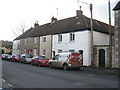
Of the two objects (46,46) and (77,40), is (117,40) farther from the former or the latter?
(46,46)

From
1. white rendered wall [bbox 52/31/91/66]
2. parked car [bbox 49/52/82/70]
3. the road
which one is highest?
white rendered wall [bbox 52/31/91/66]

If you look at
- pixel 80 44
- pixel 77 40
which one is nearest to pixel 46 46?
pixel 77 40

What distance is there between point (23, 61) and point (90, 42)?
488 inches

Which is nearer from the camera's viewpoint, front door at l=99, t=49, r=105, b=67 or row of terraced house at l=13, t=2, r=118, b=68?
front door at l=99, t=49, r=105, b=67

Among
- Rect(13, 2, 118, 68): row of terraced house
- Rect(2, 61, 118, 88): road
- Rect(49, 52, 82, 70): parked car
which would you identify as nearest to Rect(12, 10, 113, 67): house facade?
Rect(13, 2, 118, 68): row of terraced house

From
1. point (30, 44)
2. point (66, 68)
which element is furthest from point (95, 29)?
point (30, 44)

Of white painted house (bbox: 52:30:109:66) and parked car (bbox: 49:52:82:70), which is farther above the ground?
white painted house (bbox: 52:30:109:66)

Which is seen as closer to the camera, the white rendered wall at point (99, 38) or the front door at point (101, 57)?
the front door at point (101, 57)

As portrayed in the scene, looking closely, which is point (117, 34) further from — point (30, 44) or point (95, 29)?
point (30, 44)

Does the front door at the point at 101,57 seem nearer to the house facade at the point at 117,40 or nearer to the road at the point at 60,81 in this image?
the house facade at the point at 117,40

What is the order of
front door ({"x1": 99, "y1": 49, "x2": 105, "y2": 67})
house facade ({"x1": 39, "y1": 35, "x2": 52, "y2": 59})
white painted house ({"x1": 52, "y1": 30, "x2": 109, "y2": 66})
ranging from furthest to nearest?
1. house facade ({"x1": 39, "y1": 35, "x2": 52, "y2": 59})
2. white painted house ({"x1": 52, "y1": 30, "x2": 109, "y2": 66})
3. front door ({"x1": 99, "y1": 49, "x2": 105, "y2": 67})

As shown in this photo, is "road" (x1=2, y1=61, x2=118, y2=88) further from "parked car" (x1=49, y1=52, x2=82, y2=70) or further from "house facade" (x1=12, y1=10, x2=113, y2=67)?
"house facade" (x1=12, y1=10, x2=113, y2=67)

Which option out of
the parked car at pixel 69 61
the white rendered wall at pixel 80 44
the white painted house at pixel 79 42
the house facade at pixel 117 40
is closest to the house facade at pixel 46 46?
the white painted house at pixel 79 42

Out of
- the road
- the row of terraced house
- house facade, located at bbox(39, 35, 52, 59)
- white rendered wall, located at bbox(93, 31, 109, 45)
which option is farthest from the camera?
house facade, located at bbox(39, 35, 52, 59)
